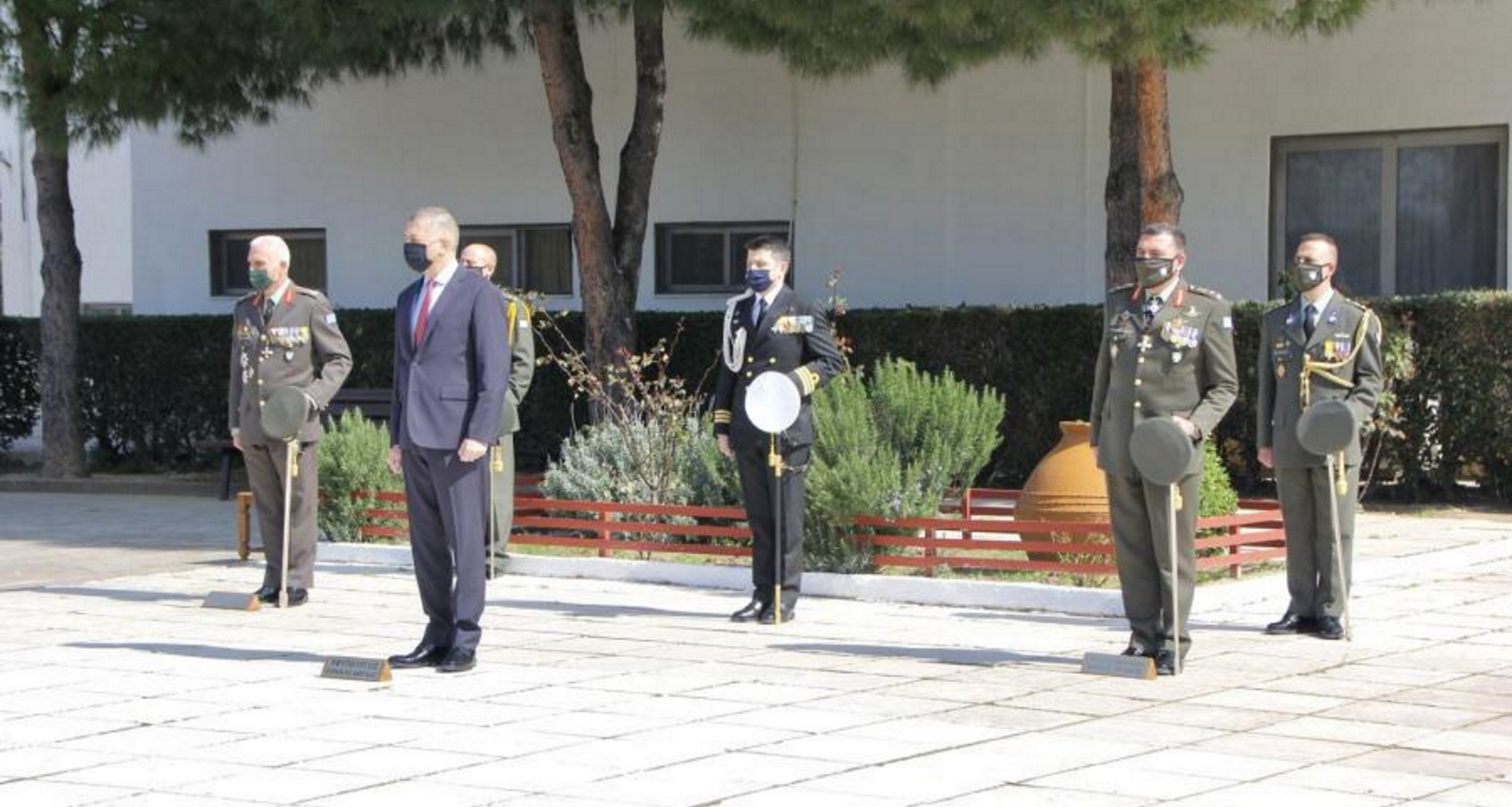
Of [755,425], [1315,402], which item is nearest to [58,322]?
[755,425]

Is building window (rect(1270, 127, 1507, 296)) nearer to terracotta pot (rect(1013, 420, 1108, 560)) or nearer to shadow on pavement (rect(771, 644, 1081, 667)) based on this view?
terracotta pot (rect(1013, 420, 1108, 560))

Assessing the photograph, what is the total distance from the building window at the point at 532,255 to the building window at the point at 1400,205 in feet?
23.6

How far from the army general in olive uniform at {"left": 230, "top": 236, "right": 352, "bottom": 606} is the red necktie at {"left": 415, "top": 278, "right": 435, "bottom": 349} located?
221cm

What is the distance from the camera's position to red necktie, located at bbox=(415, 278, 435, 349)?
352 inches

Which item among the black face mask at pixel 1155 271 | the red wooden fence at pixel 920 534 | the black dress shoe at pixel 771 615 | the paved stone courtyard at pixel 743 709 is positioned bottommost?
the paved stone courtyard at pixel 743 709

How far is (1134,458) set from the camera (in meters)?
8.68

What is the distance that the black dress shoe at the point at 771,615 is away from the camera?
1044 cm

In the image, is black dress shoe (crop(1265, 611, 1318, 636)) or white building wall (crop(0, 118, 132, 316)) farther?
white building wall (crop(0, 118, 132, 316))

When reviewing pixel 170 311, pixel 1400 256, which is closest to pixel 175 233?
→ pixel 170 311

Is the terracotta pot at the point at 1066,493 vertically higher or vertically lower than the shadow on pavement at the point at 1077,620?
higher

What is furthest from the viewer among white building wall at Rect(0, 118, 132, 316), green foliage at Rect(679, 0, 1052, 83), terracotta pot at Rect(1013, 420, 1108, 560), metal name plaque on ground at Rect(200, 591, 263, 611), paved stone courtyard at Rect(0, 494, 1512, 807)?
white building wall at Rect(0, 118, 132, 316)

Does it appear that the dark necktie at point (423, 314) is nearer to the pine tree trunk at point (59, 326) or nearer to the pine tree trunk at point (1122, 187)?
the pine tree trunk at point (1122, 187)

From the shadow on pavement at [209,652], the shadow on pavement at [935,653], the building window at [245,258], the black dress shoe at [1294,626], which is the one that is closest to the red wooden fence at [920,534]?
the black dress shoe at [1294,626]

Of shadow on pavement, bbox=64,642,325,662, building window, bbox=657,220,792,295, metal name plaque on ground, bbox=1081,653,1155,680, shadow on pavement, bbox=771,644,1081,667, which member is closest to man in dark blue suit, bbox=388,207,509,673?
shadow on pavement, bbox=64,642,325,662
